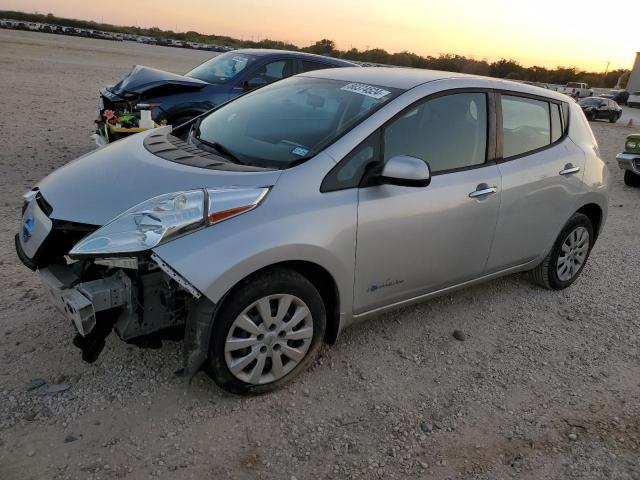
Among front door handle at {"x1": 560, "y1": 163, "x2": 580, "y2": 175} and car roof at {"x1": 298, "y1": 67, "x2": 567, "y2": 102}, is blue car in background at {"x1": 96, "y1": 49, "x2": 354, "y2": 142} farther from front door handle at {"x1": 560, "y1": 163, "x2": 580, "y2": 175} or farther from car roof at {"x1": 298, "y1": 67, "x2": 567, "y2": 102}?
front door handle at {"x1": 560, "y1": 163, "x2": 580, "y2": 175}

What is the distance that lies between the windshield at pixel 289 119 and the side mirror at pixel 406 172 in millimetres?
370

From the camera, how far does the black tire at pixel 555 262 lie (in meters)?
4.46

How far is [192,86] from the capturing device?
7.43 metres

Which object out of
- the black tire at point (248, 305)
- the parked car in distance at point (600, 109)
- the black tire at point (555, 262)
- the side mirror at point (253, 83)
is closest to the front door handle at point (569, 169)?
the black tire at point (555, 262)

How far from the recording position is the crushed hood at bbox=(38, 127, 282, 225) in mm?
2758

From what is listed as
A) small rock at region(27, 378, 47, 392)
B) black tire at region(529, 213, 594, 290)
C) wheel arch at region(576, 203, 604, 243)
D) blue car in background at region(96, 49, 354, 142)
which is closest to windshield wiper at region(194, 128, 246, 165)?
small rock at region(27, 378, 47, 392)

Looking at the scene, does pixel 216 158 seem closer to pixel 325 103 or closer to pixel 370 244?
pixel 325 103

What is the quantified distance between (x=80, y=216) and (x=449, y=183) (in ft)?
7.08

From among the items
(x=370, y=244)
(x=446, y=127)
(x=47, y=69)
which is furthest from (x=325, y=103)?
(x=47, y=69)

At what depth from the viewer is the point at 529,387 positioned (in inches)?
131

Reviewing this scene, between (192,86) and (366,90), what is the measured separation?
461 cm

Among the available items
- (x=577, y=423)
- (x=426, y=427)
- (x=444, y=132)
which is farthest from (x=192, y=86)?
(x=577, y=423)

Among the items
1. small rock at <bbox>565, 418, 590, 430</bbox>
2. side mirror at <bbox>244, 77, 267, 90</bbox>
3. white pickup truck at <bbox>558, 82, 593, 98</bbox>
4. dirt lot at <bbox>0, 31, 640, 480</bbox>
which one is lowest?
white pickup truck at <bbox>558, 82, 593, 98</bbox>

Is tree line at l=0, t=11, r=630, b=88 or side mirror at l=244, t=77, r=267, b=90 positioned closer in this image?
side mirror at l=244, t=77, r=267, b=90
